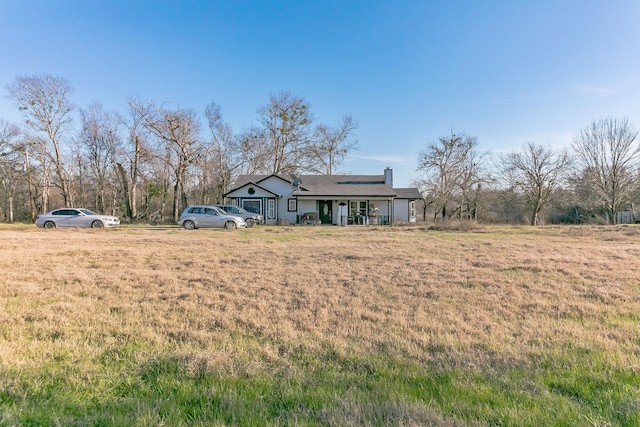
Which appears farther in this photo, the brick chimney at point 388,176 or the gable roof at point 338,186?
the brick chimney at point 388,176

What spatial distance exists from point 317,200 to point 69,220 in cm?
1732

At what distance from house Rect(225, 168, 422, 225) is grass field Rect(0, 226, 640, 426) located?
19303 millimetres

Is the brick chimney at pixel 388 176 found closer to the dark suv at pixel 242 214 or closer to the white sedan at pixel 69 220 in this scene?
the dark suv at pixel 242 214

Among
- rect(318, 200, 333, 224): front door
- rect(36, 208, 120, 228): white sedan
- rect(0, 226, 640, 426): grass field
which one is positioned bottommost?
rect(0, 226, 640, 426): grass field

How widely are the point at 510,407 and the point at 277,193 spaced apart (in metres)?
26.0

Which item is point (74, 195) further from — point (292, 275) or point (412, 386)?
point (412, 386)

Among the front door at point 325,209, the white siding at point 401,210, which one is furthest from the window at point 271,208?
the white siding at point 401,210

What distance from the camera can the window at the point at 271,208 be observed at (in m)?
26.9

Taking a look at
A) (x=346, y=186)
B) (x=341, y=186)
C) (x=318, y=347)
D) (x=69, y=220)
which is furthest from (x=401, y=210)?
(x=318, y=347)

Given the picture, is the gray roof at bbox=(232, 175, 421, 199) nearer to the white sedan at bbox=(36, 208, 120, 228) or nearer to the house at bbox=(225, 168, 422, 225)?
the house at bbox=(225, 168, 422, 225)

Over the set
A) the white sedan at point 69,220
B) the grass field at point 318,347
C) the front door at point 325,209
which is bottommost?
the grass field at point 318,347

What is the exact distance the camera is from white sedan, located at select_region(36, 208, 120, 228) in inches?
737

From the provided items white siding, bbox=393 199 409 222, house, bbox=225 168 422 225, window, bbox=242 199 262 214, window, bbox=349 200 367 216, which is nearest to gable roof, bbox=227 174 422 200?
house, bbox=225 168 422 225

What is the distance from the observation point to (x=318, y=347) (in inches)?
136
